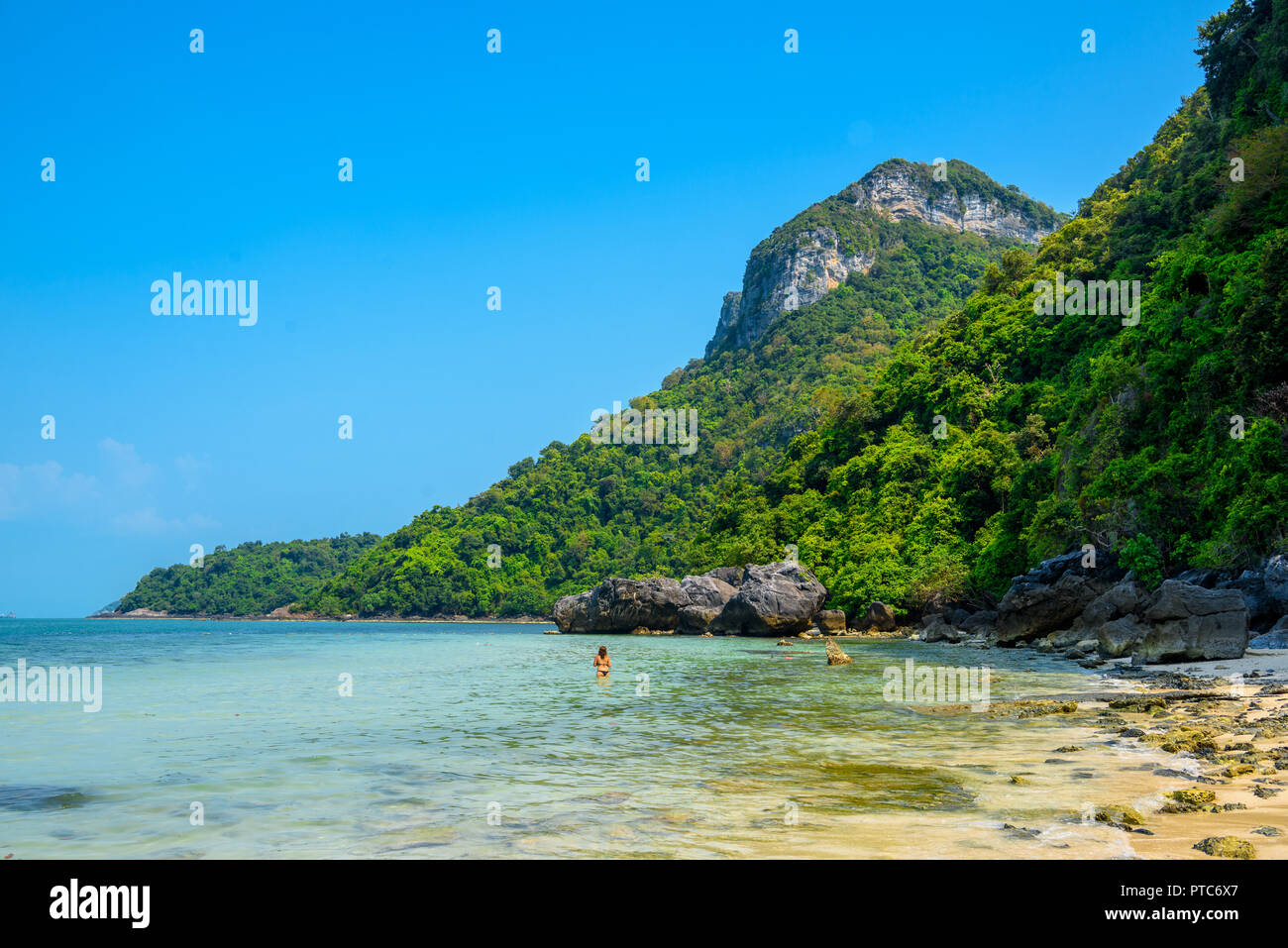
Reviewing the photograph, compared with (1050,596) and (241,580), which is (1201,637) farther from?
(241,580)

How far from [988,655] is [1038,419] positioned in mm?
27615

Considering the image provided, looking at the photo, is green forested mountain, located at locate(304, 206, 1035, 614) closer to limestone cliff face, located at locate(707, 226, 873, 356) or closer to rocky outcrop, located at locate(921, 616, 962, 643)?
limestone cliff face, located at locate(707, 226, 873, 356)

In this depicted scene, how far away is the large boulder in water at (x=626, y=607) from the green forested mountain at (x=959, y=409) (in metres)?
8.97

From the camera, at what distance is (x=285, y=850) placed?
745 cm

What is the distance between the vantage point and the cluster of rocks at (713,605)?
58.4 meters

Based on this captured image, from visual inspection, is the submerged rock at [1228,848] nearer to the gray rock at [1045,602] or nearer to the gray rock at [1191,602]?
the gray rock at [1191,602]

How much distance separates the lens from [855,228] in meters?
158

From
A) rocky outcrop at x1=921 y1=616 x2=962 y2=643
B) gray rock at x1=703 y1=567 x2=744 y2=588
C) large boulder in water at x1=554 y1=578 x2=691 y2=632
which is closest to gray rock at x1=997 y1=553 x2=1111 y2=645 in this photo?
rocky outcrop at x1=921 y1=616 x2=962 y2=643

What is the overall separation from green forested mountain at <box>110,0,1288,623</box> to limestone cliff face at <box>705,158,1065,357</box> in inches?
22.1

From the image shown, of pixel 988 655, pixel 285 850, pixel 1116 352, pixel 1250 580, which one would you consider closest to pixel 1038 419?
pixel 1116 352

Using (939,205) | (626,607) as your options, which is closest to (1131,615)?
(626,607)

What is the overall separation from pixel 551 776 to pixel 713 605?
57.4 metres

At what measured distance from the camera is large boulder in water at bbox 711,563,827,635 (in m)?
58.1

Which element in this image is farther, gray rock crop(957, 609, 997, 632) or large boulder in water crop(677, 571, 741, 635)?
Result: large boulder in water crop(677, 571, 741, 635)
